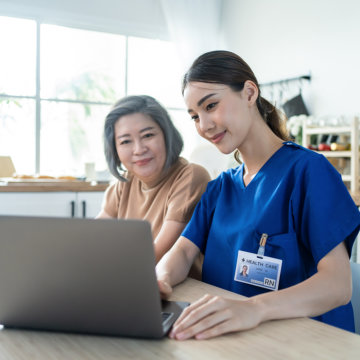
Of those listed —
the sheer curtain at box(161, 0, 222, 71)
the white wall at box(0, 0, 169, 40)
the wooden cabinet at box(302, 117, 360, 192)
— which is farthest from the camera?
the sheer curtain at box(161, 0, 222, 71)

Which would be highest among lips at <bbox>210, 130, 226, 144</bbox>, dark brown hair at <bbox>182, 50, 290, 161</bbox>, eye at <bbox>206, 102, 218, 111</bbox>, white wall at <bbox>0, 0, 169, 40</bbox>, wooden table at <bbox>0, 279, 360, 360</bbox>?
white wall at <bbox>0, 0, 169, 40</bbox>

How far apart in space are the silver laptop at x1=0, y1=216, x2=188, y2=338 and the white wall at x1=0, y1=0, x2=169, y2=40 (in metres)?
4.60

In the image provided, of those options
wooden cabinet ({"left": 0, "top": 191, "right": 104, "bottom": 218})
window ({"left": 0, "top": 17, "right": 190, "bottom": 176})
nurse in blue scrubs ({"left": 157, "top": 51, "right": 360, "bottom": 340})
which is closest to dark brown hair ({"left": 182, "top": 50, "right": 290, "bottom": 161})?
nurse in blue scrubs ({"left": 157, "top": 51, "right": 360, "bottom": 340})

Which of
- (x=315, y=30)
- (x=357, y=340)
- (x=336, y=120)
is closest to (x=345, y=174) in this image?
Result: (x=336, y=120)

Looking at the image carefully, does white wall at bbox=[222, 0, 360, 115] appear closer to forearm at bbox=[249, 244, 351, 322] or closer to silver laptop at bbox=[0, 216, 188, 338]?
forearm at bbox=[249, 244, 351, 322]

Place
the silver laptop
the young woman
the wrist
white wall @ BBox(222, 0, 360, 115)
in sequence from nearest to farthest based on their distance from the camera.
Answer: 1. the silver laptop
2. the wrist
3. the young woman
4. white wall @ BBox(222, 0, 360, 115)

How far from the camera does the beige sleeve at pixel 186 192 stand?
1530 millimetres

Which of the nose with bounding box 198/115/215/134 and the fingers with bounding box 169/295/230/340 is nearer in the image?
the fingers with bounding box 169/295/230/340

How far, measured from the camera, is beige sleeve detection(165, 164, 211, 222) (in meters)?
1.53

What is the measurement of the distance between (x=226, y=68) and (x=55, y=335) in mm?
789

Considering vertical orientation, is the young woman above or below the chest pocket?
above

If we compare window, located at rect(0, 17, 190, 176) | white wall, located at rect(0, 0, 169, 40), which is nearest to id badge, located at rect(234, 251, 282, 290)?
window, located at rect(0, 17, 190, 176)

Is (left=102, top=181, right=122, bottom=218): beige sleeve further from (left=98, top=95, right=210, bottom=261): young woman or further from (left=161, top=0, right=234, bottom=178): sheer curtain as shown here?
(left=161, top=0, right=234, bottom=178): sheer curtain

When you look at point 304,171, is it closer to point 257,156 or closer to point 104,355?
point 257,156
